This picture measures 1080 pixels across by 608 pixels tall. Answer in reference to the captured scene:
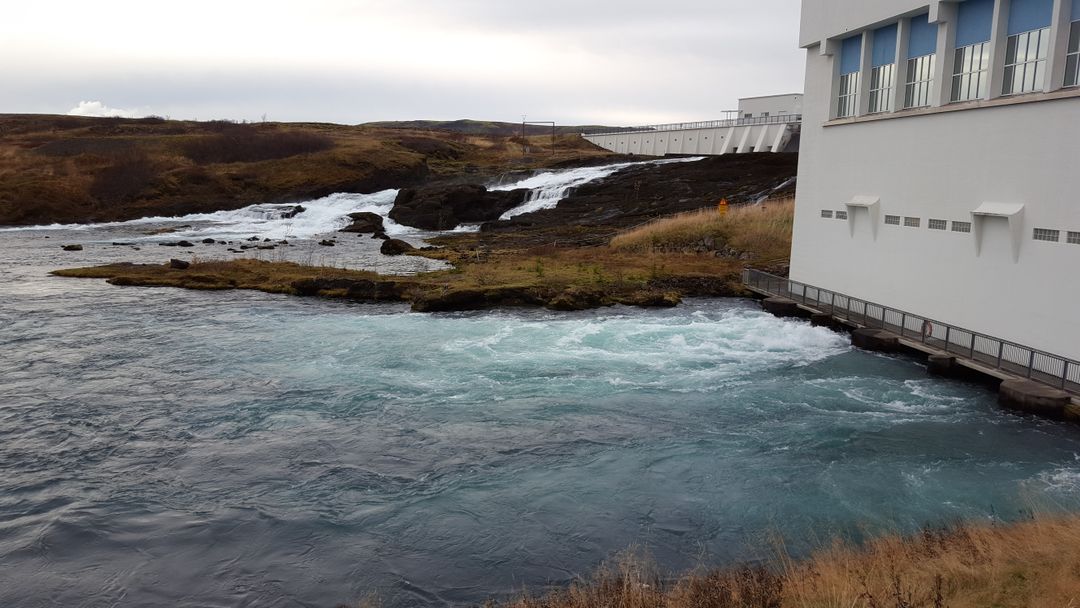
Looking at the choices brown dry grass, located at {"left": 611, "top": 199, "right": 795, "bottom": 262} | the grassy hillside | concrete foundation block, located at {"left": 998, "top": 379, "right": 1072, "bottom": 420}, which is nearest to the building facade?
concrete foundation block, located at {"left": 998, "top": 379, "right": 1072, "bottom": 420}

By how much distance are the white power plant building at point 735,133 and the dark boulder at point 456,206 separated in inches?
994

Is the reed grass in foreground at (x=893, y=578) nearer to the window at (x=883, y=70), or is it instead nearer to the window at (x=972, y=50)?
the window at (x=972, y=50)

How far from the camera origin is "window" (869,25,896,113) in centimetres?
2452

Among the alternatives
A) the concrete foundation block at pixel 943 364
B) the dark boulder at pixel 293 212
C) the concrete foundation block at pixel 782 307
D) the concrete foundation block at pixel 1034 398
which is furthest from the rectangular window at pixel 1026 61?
the dark boulder at pixel 293 212

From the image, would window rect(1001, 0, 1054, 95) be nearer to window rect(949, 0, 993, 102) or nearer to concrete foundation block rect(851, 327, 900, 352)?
window rect(949, 0, 993, 102)

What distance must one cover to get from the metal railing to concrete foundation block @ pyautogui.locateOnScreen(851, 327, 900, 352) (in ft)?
1.01

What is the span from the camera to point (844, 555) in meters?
→ 10.6

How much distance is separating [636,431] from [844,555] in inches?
257

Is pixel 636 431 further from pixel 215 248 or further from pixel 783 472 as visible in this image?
pixel 215 248

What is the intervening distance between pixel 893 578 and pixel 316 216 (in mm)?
64420

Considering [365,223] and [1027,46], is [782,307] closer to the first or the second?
[1027,46]

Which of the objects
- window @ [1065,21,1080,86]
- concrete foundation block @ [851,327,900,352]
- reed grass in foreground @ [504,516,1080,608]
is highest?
window @ [1065,21,1080,86]

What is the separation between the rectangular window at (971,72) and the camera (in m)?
20.1

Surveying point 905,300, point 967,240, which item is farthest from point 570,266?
point 967,240
